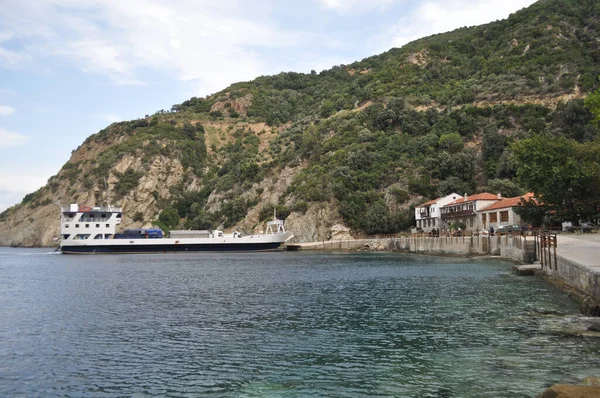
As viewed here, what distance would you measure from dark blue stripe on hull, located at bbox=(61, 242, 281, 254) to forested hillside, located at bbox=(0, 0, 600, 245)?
7.83 meters

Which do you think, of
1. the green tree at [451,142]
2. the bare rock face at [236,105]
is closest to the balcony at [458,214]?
the green tree at [451,142]

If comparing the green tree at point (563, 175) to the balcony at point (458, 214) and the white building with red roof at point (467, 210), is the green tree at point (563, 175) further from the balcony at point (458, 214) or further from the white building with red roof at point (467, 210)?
the balcony at point (458, 214)

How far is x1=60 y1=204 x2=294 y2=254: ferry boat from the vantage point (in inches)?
3162

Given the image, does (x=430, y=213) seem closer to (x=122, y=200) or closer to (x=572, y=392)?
(x=572, y=392)

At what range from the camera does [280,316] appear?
770 inches

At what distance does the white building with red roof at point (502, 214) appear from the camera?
56.2 metres

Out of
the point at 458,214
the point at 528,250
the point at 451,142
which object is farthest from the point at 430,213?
the point at 528,250

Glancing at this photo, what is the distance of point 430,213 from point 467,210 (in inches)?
298

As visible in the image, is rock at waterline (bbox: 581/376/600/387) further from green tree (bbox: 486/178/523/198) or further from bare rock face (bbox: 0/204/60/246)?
bare rock face (bbox: 0/204/60/246)

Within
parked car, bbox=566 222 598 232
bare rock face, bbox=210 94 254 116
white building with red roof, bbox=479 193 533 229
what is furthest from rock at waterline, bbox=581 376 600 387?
bare rock face, bbox=210 94 254 116

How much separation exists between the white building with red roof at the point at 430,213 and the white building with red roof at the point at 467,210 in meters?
0.85

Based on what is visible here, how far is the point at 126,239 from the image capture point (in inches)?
3236

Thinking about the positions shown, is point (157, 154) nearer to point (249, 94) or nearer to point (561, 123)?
point (249, 94)

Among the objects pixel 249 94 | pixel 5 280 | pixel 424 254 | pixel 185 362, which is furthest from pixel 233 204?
pixel 185 362
